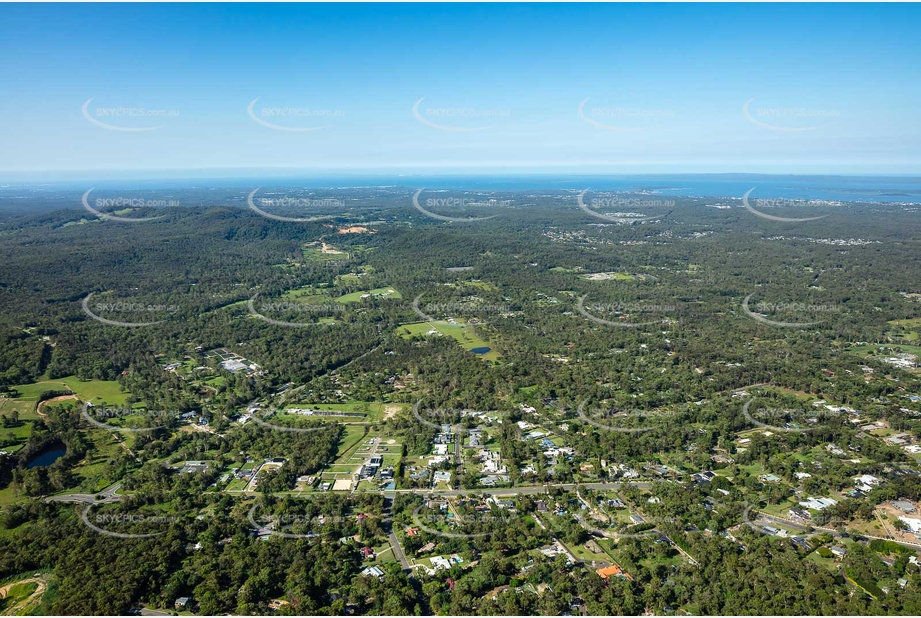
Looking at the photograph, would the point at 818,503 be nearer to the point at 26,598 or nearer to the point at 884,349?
the point at 884,349

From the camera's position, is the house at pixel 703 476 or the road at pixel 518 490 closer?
the road at pixel 518 490

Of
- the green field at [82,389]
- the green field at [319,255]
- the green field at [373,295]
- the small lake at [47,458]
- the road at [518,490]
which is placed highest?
the green field at [319,255]

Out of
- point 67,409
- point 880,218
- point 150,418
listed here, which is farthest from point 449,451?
point 880,218

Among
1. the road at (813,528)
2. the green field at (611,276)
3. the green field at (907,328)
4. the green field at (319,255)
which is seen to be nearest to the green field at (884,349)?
the green field at (907,328)

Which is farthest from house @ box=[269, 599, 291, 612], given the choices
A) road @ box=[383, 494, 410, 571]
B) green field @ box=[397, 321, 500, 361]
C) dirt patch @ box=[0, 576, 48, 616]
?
green field @ box=[397, 321, 500, 361]

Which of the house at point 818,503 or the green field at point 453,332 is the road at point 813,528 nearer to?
the house at point 818,503

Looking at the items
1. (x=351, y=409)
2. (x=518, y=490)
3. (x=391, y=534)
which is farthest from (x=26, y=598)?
(x=518, y=490)

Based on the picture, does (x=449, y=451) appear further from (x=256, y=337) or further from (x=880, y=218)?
(x=880, y=218)
